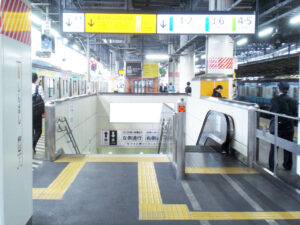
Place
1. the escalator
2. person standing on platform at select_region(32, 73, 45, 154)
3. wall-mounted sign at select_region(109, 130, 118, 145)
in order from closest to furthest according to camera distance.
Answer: person standing on platform at select_region(32, 73, 45, 154) → the escalator → wall-mounted sign at select_region(109, 130, 118, 145)

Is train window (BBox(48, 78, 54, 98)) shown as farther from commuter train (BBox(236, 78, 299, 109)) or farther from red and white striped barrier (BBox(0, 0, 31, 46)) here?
commuter train (BBox(236, 78, 299, 109))

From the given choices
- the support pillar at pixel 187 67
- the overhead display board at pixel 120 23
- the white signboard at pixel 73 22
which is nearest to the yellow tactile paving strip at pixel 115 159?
the overhead display board at pixel 120 23

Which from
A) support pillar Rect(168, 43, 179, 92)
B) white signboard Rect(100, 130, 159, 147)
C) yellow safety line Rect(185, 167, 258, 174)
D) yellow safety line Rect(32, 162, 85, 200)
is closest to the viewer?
yellow safety line Rect(32, 162, 85, 200)

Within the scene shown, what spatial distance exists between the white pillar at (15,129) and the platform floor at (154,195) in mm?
727

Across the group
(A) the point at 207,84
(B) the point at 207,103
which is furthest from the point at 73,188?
(A) the point at 207,84

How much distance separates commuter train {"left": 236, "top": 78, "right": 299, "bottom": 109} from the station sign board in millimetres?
9428

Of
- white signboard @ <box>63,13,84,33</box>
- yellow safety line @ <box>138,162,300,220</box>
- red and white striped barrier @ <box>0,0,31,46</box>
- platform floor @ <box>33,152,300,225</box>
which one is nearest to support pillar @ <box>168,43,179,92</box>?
white signboard @ <box>63,13,84,33</box>

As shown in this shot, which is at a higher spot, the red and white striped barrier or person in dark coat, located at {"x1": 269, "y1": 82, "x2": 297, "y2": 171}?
the red and white striped barrier

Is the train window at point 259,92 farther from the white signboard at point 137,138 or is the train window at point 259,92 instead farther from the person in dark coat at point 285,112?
the person in dark coat at point 285,112

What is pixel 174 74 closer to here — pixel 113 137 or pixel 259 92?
pixel 259 92

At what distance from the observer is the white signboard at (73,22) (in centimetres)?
746

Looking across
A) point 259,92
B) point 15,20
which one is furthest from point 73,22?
point 259,92

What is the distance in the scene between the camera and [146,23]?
7.44 m

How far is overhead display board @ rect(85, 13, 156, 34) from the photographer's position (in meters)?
7.42
